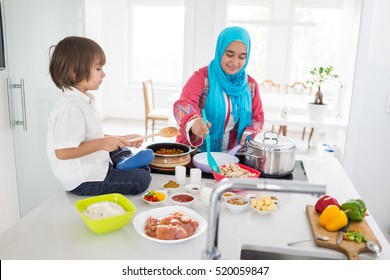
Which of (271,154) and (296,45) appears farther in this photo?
(296,45)

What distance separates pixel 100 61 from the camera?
1.48 metres

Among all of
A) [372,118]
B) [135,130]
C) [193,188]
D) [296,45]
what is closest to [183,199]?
[193,188]

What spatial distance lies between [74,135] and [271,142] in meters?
0.79

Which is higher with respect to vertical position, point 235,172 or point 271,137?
point 271,137

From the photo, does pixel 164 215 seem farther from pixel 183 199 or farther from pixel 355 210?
pixel 355 210

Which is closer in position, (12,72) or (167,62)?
(12,72)

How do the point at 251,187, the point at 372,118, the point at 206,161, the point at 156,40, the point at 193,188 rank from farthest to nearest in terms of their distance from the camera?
1. the point at 156,40
2. the point at 372,118
3. the point at 206,161
4. the point at 193,188
5. the point at 251,187

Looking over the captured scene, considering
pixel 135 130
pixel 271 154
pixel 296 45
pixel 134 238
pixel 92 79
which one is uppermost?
pixel 296 45

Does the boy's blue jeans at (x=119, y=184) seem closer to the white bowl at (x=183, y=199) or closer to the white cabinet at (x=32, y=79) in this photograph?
the white bowl at (x=183, y=199)

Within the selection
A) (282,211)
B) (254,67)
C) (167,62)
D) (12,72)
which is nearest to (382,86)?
(282,211)

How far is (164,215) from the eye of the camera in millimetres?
1290

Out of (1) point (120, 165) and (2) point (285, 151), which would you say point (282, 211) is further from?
(1) point (120, 165)

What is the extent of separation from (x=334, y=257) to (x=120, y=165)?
824 mm

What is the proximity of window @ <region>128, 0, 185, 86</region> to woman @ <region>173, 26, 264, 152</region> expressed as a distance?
14.4 ft
